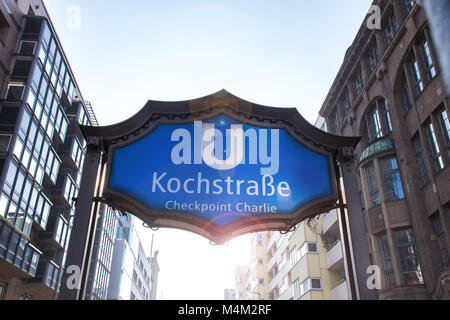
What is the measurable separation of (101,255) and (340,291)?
32619 mm

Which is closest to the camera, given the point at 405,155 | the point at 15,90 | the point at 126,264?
the point at 405,155

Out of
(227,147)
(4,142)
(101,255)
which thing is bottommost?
(227,147)

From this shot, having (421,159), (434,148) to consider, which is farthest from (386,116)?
(434,148)

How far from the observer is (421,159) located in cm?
2450

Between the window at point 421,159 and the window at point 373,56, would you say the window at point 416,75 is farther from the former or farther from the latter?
the window at point 373,56

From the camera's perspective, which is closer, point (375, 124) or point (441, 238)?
point (441, 238)

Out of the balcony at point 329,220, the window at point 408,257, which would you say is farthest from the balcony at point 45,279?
the window at point 408,257

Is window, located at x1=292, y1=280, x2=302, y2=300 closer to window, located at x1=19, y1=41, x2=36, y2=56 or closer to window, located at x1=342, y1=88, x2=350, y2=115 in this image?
window, located at x1=342, y1=88, x2=350, y2=115

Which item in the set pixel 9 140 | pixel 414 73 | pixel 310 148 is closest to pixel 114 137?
pixel 310 148

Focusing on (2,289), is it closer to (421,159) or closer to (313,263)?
(313,263)

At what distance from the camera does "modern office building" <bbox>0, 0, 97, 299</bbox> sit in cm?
2931

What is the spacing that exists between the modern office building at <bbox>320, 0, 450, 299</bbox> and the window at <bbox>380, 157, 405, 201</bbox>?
0.06 m

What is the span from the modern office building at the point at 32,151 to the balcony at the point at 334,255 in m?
23.0

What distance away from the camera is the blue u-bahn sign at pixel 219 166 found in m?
4.96
